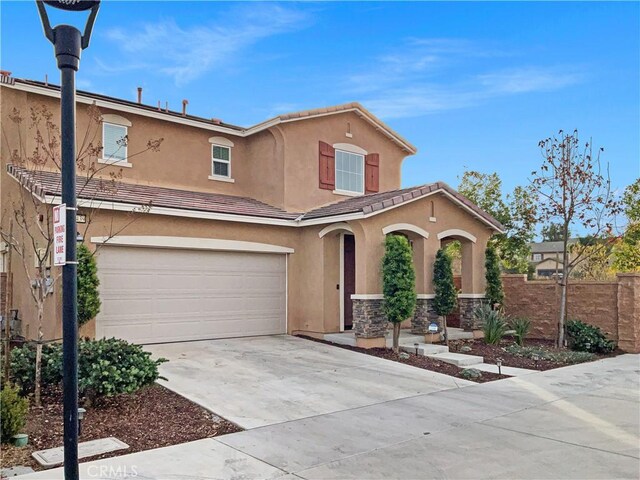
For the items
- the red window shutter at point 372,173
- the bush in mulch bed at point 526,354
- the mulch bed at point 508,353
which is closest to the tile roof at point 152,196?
the red window shutter at point 372,173

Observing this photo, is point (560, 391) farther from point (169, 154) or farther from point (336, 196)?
point (169, 154)

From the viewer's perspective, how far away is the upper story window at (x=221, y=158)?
1569cm

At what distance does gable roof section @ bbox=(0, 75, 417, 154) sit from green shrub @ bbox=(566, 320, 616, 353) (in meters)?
8.10

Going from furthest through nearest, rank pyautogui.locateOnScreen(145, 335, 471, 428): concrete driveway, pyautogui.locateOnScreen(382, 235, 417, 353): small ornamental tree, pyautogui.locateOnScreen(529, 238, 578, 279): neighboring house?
pyautogui.locateOnScreen(529, 238, 578, 279): neighboring house → pyautogui.locateOnScreen(382, 235, 417, 353): small ornamental tree → pyautogui.locateOnScreen(145, 335, 471, 428): concrete driveway

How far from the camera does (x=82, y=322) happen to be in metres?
10.1

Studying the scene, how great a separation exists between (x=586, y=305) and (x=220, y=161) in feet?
38.2

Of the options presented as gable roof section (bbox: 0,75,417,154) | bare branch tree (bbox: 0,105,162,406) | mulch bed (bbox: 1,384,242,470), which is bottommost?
mulch bed (bbox: 1,384,242,470)

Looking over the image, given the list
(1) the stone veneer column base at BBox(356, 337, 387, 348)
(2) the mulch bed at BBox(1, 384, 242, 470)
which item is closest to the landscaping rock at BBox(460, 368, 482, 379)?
(1) the stone veneer column base at BBox(356, 337, 387, 348)

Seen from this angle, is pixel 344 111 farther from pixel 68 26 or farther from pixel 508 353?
pixel 68 26

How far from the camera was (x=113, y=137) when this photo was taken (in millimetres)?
13820

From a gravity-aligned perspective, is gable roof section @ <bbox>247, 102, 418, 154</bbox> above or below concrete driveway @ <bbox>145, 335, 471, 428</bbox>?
above

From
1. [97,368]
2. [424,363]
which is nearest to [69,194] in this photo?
[97,368]

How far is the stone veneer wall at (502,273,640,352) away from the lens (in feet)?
46.1

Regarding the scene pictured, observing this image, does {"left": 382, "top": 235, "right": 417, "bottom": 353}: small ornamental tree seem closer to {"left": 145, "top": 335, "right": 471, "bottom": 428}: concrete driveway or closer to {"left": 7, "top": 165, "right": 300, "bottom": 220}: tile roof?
{"left": 145, "top": 335, "right": 471, "bottom": 428}: concrete driveway
